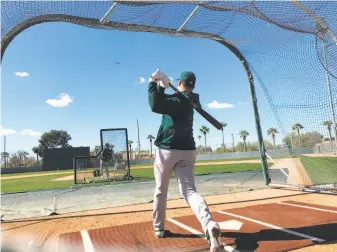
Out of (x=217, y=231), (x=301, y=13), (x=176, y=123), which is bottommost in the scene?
(x=217, y=231)

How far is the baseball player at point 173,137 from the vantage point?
11.3ft

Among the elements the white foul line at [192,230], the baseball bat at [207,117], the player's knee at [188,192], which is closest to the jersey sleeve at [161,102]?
the baseball bat at [207,117]

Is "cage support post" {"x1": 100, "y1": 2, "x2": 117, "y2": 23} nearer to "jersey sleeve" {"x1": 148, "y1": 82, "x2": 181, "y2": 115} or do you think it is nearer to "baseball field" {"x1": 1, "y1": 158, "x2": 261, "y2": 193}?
"jersey sleeve" {"x1": 148, "y1": 82, "x2": 181, "y2": 115}

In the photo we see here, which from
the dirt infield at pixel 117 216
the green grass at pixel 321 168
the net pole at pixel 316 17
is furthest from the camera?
the green grass at pixel 321 168

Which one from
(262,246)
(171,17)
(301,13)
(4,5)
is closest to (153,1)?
(171,17)

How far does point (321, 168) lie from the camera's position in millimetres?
7863

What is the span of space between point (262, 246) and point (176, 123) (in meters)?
1.70

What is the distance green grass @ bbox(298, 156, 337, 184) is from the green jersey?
5.15 metres

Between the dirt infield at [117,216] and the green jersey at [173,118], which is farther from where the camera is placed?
the dirt infield at [117,216]

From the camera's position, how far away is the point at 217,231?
114 inches

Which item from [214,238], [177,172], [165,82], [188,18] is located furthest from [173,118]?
[188,18]

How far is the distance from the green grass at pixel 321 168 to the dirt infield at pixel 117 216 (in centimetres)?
96

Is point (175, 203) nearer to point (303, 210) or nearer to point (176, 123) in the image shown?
point (303, 210)

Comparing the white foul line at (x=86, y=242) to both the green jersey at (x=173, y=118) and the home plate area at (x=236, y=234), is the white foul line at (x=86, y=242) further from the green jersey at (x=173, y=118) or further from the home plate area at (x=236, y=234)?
the green jersey at (x=173, y=118)
